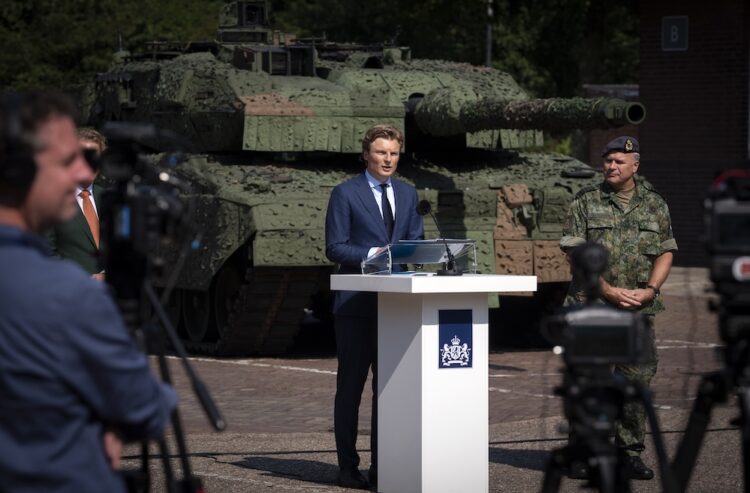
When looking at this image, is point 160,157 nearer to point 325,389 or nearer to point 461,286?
point 325,389

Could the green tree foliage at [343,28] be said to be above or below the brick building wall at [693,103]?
above

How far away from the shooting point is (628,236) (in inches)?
342

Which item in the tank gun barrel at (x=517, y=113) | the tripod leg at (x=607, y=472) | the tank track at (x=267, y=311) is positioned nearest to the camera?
the tripod leg at (x=607, y=472)

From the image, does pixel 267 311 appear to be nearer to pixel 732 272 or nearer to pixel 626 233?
pixel 626 233

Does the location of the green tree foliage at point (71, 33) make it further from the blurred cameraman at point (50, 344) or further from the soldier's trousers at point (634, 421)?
the blurred cameraman at point (50, 344)

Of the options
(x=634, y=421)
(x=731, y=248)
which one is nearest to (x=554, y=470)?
(x=731, y=248)

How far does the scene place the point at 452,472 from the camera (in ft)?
25.6

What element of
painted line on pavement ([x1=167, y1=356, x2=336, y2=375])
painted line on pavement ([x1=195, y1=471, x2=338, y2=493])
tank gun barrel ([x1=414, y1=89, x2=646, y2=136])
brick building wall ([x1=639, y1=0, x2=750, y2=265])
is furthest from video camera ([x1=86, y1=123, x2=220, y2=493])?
brick building wall ([x1=639, y1=0, x2=750, y2=265])

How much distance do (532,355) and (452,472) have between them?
318 inches

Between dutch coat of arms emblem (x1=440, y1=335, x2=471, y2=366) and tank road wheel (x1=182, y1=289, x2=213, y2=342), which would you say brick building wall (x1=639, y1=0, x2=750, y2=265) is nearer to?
tank road wheel (x1=182, y1=289, x2=213, y2=342)

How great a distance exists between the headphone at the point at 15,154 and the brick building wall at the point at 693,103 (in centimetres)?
2102

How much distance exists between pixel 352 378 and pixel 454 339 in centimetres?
77

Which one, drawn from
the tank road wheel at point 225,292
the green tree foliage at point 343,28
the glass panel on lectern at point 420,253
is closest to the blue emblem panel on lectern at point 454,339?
the glass panel on lectern at point 420,253

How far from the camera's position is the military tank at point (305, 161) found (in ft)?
46.3
